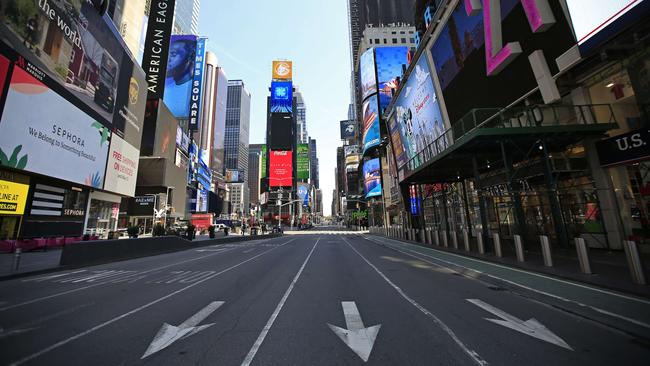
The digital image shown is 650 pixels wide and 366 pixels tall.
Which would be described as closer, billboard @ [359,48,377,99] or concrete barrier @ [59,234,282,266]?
concrete barrier @ [59,234,282,266]

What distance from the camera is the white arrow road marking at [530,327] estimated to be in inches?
168

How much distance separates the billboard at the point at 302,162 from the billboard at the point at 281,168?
23513mm

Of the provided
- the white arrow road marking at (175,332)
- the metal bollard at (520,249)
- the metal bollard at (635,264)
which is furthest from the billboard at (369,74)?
the white arrow road marking at (175,332)

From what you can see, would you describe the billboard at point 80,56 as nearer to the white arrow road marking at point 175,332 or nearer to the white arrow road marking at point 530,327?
the white arrow road marking at point 175,332

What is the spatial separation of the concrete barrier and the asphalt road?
17.5 ft

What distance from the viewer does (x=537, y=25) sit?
1244 cm

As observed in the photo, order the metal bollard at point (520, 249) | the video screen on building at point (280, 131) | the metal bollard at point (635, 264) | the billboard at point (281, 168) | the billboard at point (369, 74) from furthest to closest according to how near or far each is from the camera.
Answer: the billboard at point (281, 168) → the video screen on building at point (280, 131) → the billboard at point (369, 74) → the metal bollard at point (520, 249) → the metal bollard at point (635, 264)

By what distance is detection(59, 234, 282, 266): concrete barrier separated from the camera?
542 inches

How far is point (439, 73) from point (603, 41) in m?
13.1

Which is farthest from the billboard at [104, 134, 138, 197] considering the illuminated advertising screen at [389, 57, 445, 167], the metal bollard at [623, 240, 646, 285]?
the metal bollard at [623, 240, 646, 285]

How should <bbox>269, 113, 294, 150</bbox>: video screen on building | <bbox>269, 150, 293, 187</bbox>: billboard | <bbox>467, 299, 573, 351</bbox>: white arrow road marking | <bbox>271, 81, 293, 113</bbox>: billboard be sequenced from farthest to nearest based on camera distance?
<bbox>269, 150, 293, 187</bbox>: billboard → <bbox>269, 113, 294, 150</bbox>: video screen on building → <bbox>271, 81, 293, 113</bbox>: billboard → <bbox>467, 299, 573, 351</bbox>: white arrow road marking

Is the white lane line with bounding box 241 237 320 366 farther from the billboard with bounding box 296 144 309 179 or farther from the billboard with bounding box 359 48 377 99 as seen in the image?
the billboard with bounding box 296 144 309 179

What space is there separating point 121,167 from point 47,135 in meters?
13.9

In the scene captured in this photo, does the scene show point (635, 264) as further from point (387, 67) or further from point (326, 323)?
point (387, 67)
